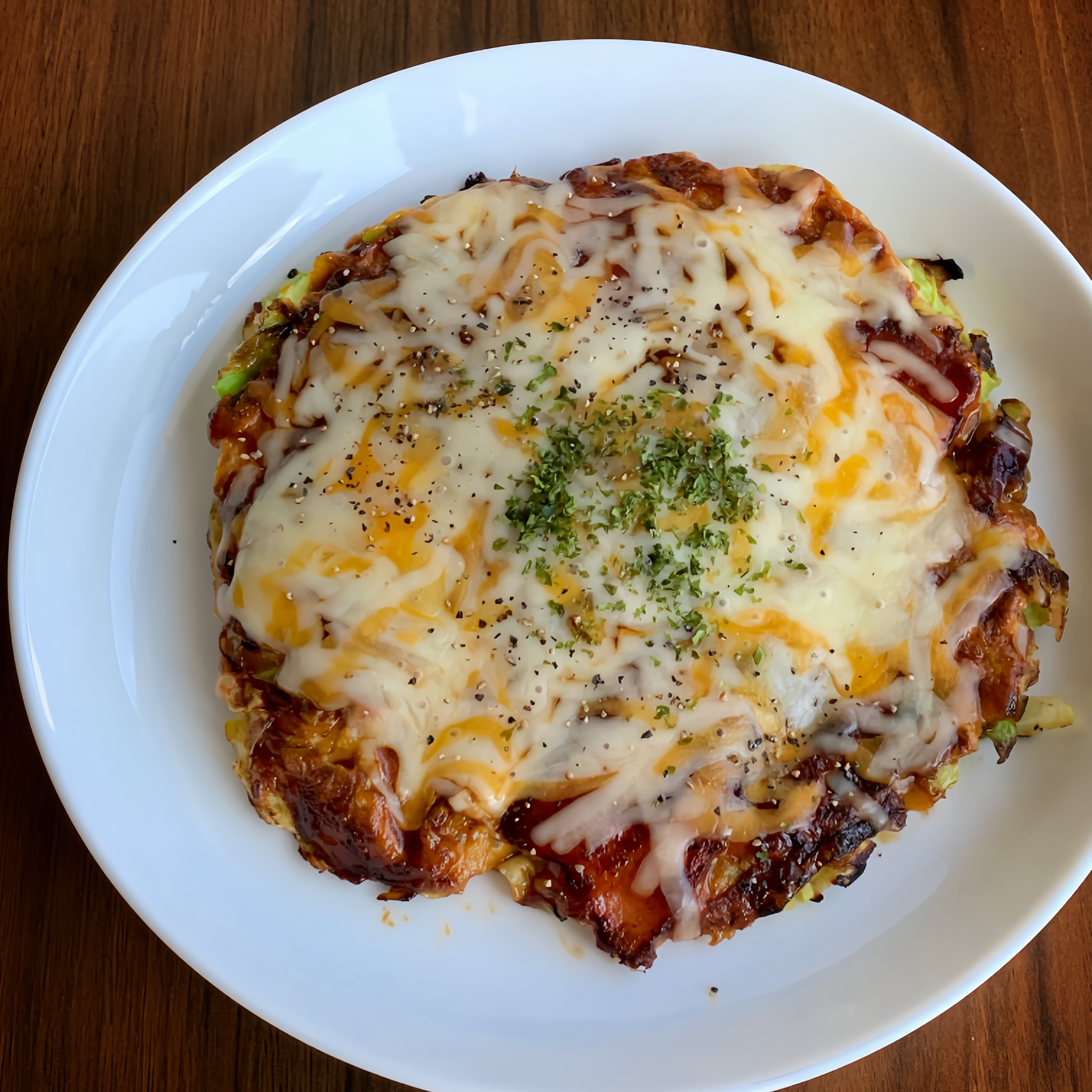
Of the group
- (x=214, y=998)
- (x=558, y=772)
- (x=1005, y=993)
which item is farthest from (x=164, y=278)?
(x=1005, y=993)

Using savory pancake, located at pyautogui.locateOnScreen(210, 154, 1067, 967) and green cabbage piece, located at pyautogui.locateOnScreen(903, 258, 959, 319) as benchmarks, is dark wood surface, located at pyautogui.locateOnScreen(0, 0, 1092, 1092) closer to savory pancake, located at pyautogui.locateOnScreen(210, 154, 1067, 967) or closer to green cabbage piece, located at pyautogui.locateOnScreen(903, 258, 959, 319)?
green cabbage piece, located at pyautogui.locateOnScreen(903, 258, 959, 319)

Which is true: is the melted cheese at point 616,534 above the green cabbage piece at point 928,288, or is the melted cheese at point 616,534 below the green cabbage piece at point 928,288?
below

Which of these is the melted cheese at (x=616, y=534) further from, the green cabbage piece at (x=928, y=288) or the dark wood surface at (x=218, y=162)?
the dark wood surface at (x=218, y=162)

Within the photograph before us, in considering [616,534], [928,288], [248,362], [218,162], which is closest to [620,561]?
[616,534]

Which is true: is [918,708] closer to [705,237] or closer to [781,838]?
[781,838]

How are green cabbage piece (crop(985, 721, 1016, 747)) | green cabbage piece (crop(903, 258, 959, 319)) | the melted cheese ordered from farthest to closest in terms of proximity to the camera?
green cabbage piece (crop(903, 258, 959, 319)) < green cabbage piece (crop(985, 721, 1016, 747)) < the melted cheese

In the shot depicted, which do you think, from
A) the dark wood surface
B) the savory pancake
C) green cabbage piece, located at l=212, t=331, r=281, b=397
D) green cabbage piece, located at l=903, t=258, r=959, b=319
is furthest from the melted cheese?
the dark wood surface

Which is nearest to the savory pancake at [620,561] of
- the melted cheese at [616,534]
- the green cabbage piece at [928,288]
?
the melted cheese at [616,534]
